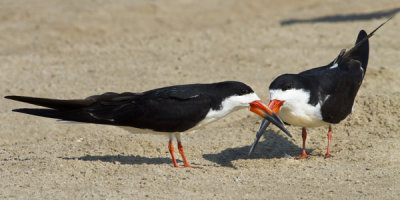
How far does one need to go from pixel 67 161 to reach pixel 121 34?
7196 mm

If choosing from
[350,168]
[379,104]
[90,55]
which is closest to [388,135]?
[379,104]

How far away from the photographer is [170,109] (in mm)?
5496

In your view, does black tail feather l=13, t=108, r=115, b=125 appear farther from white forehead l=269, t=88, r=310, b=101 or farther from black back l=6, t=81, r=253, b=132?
white forehead l=269, t=88, r=310, b=101

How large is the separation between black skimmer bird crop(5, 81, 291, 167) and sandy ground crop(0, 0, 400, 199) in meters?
0.43

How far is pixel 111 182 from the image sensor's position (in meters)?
5.11

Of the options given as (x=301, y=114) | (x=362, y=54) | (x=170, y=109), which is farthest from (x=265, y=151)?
(x=362, y=54)

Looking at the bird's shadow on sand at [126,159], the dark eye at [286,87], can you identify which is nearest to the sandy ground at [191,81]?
the bird's shadow on sand at [126,159]

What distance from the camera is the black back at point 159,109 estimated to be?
17.9 feet

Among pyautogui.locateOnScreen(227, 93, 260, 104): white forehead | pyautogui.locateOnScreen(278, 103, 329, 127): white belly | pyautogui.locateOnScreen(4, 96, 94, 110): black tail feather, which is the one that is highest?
pyautogui.locateOnScreen(227, 93, 260, 104): white forehead

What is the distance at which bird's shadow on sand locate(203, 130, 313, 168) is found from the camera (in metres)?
6.20

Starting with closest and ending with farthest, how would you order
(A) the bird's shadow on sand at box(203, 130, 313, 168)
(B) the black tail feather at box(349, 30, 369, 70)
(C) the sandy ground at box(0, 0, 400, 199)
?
(C) the sandy ground at box(0, 0, 400, 199) < (A) the bird's shadow on sand at box(203, 130, 313, 168) < (B) the black tail feather at box(349, 30, 369, 70)

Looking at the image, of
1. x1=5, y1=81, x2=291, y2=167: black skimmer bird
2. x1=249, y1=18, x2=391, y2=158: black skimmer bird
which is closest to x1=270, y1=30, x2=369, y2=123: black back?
x1=249, y1=18, x2=391, y2=158: black skimmer bird

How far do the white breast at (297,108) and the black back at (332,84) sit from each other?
0.05 meters

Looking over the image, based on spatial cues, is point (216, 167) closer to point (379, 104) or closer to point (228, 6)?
point (379, 104)
